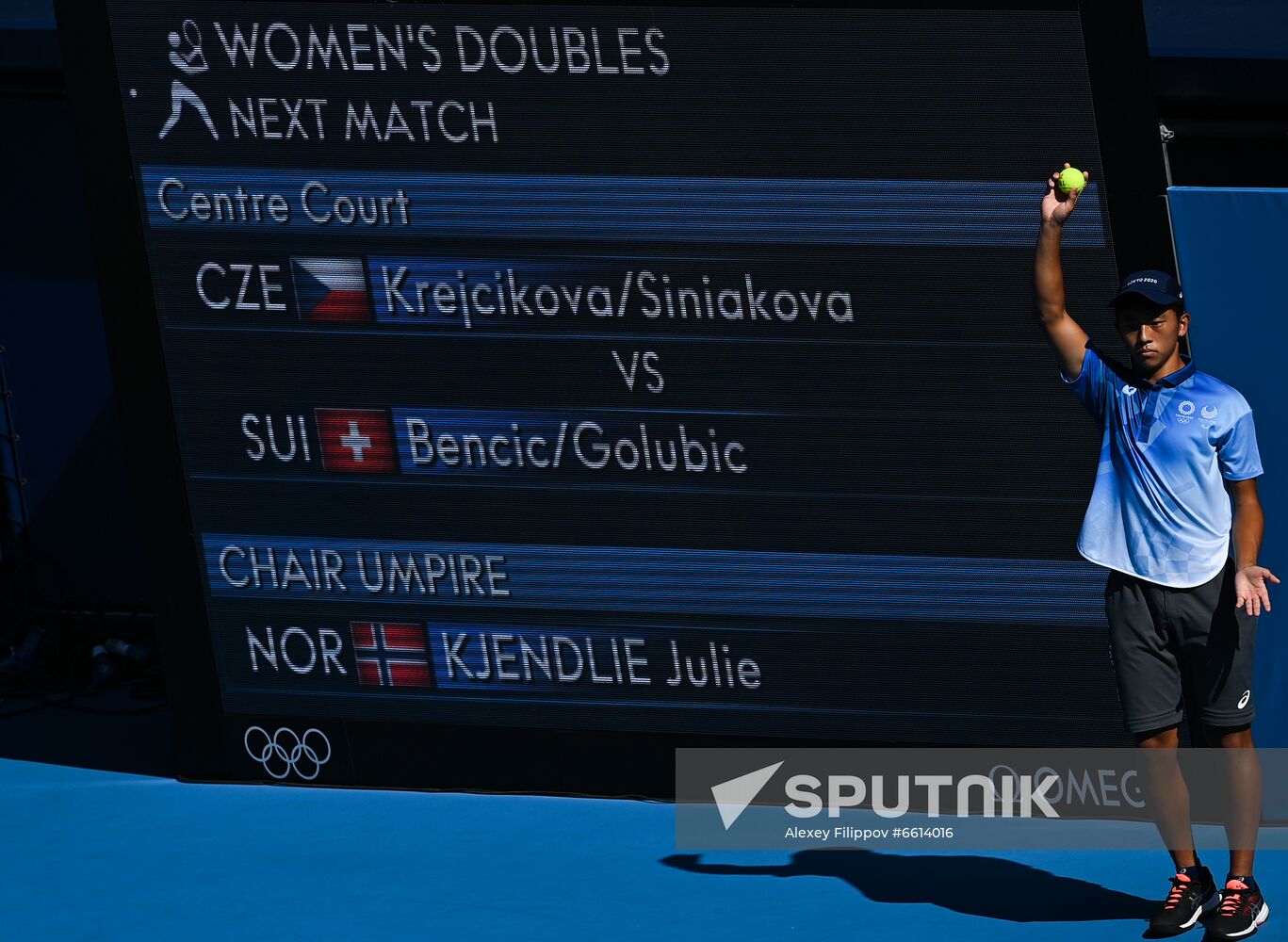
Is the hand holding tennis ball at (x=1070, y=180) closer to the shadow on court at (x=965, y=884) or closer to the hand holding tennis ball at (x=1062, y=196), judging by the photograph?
the hand holding tennis ball at (x=1062, y=196)

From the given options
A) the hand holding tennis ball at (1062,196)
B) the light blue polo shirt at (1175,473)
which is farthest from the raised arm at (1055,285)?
the light blue polo shirt at (1175,473)

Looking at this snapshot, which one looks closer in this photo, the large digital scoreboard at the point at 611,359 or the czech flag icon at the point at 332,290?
the large digital scoreboard at the point at 611,359

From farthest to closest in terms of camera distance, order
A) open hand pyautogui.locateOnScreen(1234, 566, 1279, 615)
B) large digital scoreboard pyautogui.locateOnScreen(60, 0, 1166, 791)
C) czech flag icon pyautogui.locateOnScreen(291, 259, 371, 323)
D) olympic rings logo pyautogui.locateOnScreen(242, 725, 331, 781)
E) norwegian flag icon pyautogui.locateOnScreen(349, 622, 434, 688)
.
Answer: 1. olympic rings logo pyautogui.locateOnScreen(242, 725, 331, 781)
2. norwegian flag icon pyautogui.locateOnScreen(349, 622, 434, 688)
3. czech flag icon pyautogui.locateOnScreen(291, 259, 371, 323)
4. large digital scoreboard pyautogui.locateOnScreen(60, 0, 1166, 791)
5. open hand pyautogui.locateOnScreen(1234, 566, 1279, 615)

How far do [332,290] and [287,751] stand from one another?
1.48m

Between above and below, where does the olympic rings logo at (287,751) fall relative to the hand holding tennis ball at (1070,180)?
below

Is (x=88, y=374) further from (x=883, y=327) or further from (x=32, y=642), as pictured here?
(x=883, y=327)

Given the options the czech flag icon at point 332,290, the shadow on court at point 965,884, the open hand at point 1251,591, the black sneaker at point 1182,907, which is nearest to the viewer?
the open hand at point 1251,591

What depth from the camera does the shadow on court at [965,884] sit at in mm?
4238

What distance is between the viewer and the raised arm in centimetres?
390

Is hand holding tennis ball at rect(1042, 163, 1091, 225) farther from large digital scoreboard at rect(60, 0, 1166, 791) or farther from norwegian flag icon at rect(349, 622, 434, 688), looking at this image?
norwegian flag icon at rect(349, 622, 434, 688)

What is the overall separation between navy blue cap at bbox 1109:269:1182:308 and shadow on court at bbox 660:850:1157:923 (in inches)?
58.2

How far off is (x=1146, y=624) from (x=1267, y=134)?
2.89 meters

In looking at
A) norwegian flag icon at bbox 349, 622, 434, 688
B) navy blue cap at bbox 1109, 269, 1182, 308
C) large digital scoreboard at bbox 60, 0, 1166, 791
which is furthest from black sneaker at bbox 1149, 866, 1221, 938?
norwegian flag icon at bbox 349, 622, 434, 688

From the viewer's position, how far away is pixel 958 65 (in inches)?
179
